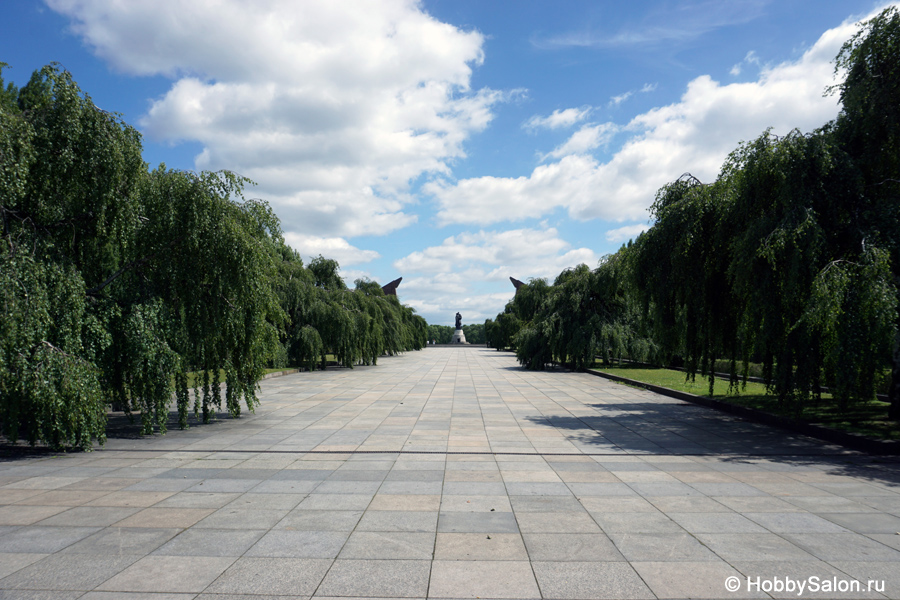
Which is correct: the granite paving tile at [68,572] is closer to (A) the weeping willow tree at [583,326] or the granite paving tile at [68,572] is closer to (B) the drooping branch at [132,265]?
(B) the drooping branch at [132,265]

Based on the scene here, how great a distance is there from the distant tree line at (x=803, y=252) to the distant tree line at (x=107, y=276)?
8.97 meters

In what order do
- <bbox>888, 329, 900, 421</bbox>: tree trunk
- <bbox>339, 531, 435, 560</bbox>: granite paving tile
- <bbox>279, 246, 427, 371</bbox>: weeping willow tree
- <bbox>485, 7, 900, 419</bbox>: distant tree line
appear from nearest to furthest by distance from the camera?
<bbox>339, 531, 435, 560</bbox>: granite paving tile
<bbox>485, 7, 900, 419</bbox>: distant tree line
<bbox>888, 329, 900, 421</bbox>: tree trunk
<bbox>279, 246, 427, 371</bbox>: weeping willow tree

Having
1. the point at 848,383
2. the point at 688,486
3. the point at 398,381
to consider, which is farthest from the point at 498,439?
the point at 398,381

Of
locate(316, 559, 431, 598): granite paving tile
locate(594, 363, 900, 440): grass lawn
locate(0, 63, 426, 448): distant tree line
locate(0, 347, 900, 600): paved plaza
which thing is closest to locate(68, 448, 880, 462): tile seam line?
locate(0, 347, 900, 600): paved plaza

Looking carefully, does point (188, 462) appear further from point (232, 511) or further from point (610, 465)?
point (610, 465)

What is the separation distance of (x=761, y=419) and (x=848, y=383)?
10.8 feet

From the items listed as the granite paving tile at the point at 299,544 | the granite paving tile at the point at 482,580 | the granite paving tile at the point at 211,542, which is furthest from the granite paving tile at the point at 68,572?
the granite paving tile at the point at 482,580

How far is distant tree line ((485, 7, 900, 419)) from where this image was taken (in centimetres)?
753

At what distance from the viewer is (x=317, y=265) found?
3011 cm

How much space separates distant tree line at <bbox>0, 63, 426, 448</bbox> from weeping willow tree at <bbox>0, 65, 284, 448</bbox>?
0.06 ft

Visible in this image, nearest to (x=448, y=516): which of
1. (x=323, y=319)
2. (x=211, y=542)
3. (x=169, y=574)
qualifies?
(x=211, y=542)

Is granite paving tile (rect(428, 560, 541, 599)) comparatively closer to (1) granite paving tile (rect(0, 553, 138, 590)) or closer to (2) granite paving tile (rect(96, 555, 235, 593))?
(2) granite paving tile (rect(96, 555, 235, 593))

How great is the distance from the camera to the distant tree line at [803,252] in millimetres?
7531

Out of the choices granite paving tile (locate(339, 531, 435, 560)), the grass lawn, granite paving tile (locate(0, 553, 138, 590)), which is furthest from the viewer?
the grass lawn
